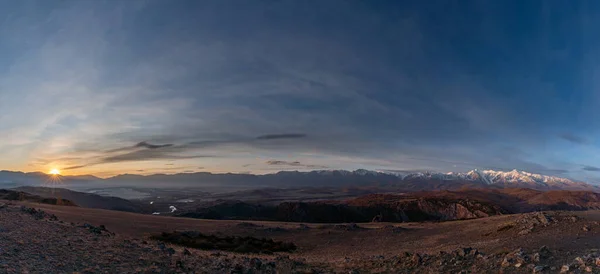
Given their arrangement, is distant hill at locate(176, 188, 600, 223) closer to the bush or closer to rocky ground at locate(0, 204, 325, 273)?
the bush

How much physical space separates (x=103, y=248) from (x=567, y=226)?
2648 cm

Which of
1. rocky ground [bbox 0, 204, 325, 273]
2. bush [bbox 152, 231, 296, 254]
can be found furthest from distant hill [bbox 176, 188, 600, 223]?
rocky ground [bbox 0, 204, 325, 273]

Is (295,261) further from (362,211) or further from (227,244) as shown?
(362,211)

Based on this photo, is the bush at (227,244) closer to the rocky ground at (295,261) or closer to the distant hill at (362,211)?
the rocky ground at (295,261)

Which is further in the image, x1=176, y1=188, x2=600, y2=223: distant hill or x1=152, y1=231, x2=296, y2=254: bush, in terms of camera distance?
x1=176, y1=188, x2=600, y2=223: distant hill

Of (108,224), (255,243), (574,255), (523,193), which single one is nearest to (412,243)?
(255,243)

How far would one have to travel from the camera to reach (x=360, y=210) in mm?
100125

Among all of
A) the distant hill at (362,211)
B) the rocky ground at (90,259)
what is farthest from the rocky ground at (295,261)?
the distant hill at (362,211)

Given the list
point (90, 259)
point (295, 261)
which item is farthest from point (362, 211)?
A: point (90, 259)

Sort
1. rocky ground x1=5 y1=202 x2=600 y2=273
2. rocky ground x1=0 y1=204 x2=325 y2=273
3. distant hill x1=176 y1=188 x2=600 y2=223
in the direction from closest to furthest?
rocky ground x1=5 y1=202 x2=600 y2=273
rocky ground x1=0 y1=204 x2=325 y2=273
distant hill x1=176 y1=188 x2=600 y2=223

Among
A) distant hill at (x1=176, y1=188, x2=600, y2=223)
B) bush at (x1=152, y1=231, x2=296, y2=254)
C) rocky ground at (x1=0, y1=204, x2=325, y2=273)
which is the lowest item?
distant hill at (x1=176, y1=188, x2=600, y2=223)

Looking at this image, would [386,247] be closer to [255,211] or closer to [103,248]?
[103,248]

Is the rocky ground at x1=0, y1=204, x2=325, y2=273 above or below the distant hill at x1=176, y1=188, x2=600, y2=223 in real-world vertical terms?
above

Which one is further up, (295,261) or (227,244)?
(295,261)
